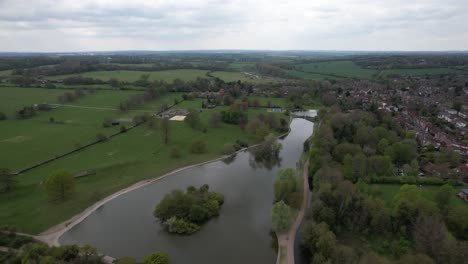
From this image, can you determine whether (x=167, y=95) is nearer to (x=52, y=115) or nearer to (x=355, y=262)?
(x=52, y=115)

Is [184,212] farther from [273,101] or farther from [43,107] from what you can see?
[273,101]

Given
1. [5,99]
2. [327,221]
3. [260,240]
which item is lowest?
[260,240]

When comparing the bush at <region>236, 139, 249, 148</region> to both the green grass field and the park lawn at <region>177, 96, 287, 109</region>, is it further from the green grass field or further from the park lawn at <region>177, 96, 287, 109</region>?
the park lawn at <region>177, 96, 287, 109</region>

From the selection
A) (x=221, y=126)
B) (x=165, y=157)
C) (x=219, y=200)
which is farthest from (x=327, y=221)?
(x=221, y=126)

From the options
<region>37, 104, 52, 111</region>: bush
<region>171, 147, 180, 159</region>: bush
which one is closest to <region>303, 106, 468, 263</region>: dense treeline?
<region>171, 147, 180, 159</region>: bush

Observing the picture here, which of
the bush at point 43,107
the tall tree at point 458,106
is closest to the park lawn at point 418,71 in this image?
the tall tree at point 458,106

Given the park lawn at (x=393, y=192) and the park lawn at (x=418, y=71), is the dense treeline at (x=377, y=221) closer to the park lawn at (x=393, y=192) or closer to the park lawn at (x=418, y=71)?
the park lawn at (x=393, y=192)

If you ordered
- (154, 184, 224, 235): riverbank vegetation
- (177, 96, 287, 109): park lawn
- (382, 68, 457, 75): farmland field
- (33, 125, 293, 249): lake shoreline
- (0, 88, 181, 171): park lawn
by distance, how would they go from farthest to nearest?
1. (382, 68, 457, 75): farmland field
2. (177, 96, 287, 109): park lawn
3. (0, 88, 181, 171): park lawn
4. (154, 184, 224, 235): riverbank vegetation
5. (33, 125, 293, 249): lake shoreline
